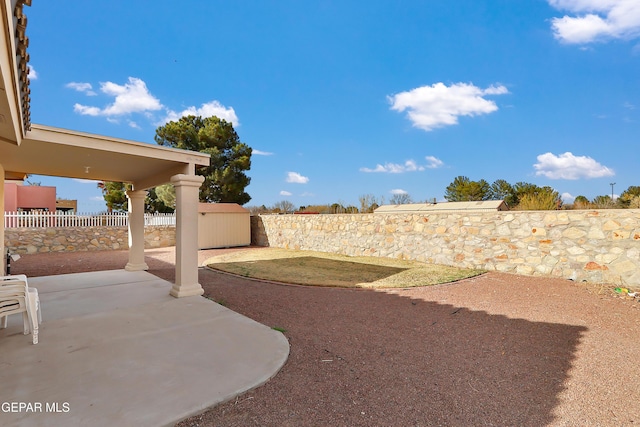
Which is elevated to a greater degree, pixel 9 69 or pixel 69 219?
pixel 9 69

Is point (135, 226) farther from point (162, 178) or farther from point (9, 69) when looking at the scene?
point (9, 69)

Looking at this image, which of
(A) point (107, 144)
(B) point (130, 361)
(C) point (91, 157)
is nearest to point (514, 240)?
(B) point (130, 361)

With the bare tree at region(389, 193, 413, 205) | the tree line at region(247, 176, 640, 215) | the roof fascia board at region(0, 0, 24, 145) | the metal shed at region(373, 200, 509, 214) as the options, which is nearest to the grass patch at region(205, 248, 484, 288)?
the roof fascia board at region(0, 0, 24, 145)

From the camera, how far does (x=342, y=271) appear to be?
8.96 m

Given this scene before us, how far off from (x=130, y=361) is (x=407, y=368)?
2.76m

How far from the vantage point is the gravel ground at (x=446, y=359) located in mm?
2287

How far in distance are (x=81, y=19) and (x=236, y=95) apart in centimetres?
1058

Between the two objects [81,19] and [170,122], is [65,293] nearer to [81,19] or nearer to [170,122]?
[81,19]

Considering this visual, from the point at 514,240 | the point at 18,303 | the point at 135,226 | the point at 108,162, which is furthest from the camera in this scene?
the point at 514,240

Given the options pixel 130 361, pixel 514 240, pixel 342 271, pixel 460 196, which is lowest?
pixel 342 271

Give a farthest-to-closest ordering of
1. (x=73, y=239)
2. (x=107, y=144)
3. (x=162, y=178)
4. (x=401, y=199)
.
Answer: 1. (x=401, y=199)
2. (x=73, y=239)
3. (x=162, y=178)
4. (x=107, y=144)

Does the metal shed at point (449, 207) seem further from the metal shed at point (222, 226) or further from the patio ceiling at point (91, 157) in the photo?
the patio ceiling at point (91, 157)

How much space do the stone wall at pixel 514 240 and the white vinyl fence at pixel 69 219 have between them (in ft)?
31.8

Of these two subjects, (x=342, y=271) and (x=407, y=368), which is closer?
(x=407, y=368)
